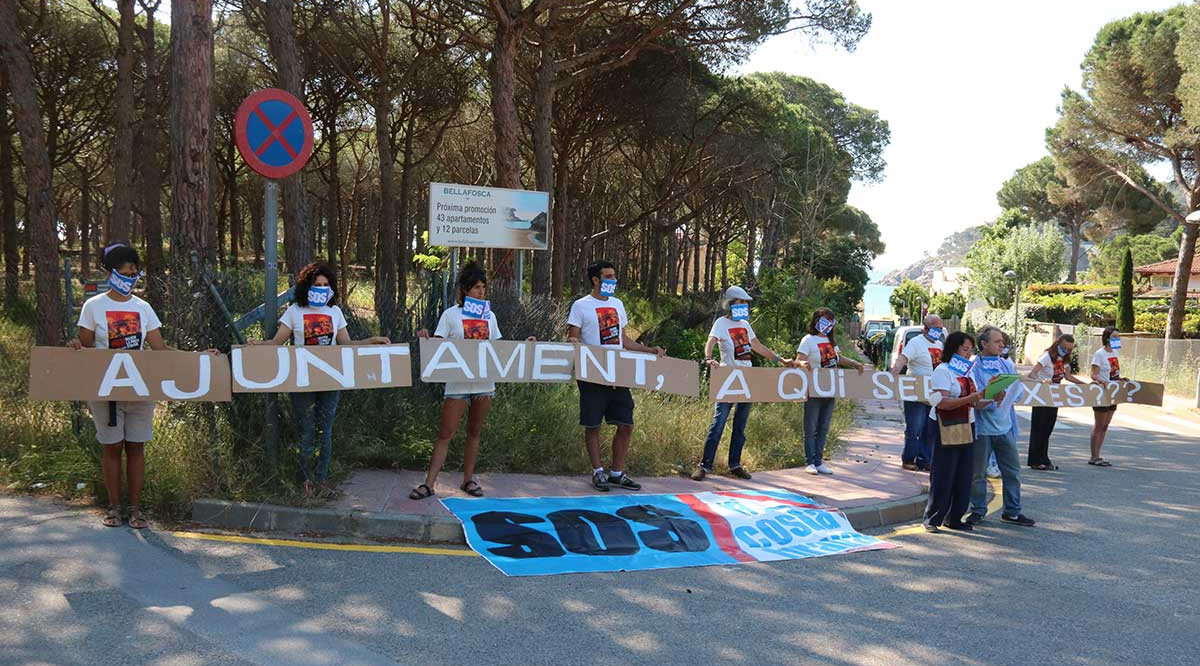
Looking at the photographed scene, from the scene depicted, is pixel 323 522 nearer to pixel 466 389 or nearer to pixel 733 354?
pixel 466 389

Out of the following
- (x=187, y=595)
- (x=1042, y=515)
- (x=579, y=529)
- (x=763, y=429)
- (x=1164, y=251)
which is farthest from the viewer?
(x=1164, y=251)

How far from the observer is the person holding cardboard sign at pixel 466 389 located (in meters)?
6.73

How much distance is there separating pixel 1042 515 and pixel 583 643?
17.4 ft

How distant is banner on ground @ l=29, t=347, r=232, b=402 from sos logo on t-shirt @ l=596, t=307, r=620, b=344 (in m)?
3.20

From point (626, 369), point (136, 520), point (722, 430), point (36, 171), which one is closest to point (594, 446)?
point (626, 369)

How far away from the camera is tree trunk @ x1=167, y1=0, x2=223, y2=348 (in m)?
7.82

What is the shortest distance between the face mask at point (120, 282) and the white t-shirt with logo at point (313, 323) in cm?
104

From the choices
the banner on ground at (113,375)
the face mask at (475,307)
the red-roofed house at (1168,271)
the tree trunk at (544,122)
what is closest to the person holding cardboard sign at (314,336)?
the banner on ground at (113,375)

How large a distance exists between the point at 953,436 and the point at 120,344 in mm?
6092

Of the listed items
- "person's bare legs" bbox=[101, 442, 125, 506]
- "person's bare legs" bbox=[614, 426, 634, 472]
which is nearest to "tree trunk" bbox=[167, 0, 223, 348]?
"person's bare legs" bbox=[101, 442, 125, 506]

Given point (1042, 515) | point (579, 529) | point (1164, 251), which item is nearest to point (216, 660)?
point (579, 529)

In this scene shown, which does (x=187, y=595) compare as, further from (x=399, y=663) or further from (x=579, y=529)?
(x=579, y=529)

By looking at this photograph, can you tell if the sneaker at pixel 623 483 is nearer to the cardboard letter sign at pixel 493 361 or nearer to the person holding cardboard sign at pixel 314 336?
the cardboard letter sign at pixel 493 361

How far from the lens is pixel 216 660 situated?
3.97m
